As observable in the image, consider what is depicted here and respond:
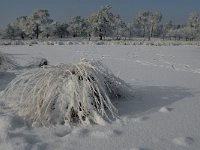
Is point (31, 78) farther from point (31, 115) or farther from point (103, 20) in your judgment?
point (103, 20)

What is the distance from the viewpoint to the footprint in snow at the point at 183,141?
95.0 inches

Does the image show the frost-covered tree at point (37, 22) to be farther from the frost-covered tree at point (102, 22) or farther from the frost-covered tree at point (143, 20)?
the frost-covered tree at point (143, 20)

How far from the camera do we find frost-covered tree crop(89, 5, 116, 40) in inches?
2157

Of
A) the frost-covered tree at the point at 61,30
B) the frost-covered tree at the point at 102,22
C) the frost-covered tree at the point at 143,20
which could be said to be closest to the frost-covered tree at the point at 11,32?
the frost-covered tree at the point at 61,30

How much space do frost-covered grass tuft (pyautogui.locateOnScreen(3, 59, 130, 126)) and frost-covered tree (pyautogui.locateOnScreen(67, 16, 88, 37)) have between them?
6423 cm

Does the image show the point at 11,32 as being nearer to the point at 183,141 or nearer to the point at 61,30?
the point at 61,30

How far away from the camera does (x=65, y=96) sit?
2.93 meters

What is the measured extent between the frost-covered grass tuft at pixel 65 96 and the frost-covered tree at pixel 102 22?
5071 cm

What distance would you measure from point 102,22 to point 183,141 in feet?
176

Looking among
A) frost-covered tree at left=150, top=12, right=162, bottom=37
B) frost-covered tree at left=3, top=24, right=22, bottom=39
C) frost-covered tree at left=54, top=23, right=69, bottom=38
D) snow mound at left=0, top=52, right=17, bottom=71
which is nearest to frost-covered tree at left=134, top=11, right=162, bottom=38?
frost-covered tree at left=150, top=12, right=162, bottom=37

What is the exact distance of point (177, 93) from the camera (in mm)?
3971

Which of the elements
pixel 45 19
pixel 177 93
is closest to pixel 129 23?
pixel 45 19

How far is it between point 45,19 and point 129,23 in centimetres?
3245

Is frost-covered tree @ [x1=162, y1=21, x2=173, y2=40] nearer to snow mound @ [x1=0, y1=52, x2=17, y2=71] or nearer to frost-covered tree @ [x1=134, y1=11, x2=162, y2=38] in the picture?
frost-covered tree @ [x1=134, y1=11, x2=162, y2=38]
